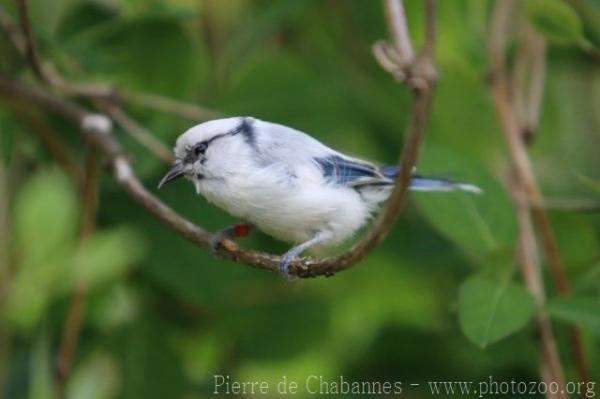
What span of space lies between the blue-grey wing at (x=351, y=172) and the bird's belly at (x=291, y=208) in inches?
1.1

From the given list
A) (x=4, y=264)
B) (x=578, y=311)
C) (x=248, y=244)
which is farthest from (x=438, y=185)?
(x=4, y=264)

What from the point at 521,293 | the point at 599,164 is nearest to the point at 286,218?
the point at 521,293

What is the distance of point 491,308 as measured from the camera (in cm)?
171

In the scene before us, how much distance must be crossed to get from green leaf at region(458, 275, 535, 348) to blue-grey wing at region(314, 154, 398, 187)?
0.87ft

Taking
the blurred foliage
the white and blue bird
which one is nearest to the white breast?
the white and blue bird

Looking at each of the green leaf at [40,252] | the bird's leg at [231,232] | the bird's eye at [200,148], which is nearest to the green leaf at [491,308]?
the bird's leg at [231,232]

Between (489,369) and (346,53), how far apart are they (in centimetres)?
103

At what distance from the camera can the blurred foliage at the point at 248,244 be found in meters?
2.03

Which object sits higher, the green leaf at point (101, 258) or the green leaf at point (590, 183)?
the green leaf at point (101, 258)

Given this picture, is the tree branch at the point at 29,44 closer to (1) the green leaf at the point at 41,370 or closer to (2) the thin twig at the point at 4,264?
(2) the thin twig at the point at 4,264

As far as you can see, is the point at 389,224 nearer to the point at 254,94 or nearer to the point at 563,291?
the point at 563,291

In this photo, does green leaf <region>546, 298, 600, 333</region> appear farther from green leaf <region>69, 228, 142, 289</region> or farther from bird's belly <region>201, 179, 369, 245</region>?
green leaf <region>69, 228, 142, 289</region>

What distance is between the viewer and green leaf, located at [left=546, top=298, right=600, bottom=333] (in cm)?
172

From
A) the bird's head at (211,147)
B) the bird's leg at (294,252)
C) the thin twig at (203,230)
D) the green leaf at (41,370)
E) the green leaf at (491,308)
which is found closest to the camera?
the thin twig at (203,230)
